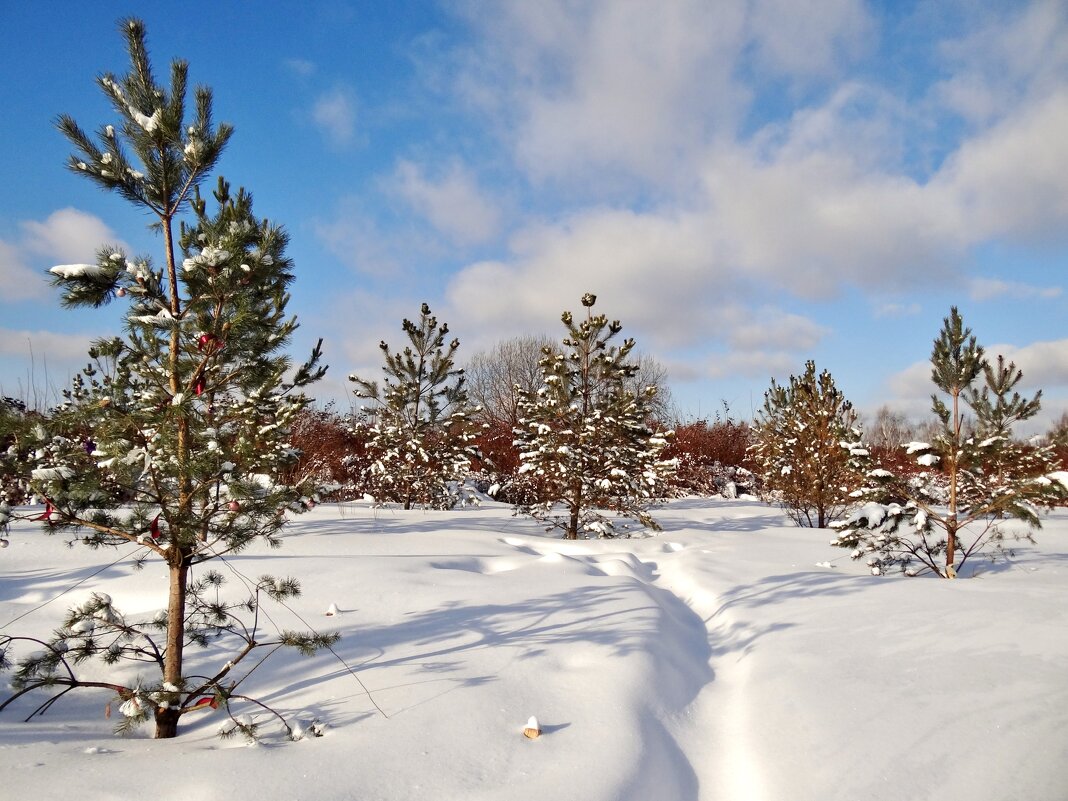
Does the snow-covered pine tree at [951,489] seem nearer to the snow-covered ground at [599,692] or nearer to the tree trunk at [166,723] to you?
the snow-covered ground at [599,692]

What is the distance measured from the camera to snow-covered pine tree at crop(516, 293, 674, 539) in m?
8.84

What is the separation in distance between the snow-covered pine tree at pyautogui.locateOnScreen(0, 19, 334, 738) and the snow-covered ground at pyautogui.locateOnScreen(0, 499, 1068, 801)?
490 millimetres

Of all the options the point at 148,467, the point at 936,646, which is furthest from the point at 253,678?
the point at 936,646

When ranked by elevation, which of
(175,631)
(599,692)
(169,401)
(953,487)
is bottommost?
(599,692)

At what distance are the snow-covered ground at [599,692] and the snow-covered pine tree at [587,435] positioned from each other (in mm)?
3161

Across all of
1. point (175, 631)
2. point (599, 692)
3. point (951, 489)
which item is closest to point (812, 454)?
point (951, 489)

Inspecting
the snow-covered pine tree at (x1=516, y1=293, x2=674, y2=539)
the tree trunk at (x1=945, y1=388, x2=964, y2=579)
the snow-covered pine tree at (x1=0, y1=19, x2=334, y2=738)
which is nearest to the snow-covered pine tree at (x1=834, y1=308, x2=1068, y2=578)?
the tree trunk at (x1=945, y1=388, x2=964, y2=579)

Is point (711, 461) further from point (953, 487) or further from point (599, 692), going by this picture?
point (599, 692)

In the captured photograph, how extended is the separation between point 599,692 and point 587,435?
5.87 m

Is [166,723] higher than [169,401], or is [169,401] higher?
[169,401]

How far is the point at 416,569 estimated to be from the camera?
17.2ft

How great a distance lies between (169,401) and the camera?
270cm

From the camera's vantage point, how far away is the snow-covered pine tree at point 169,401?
2576 mm

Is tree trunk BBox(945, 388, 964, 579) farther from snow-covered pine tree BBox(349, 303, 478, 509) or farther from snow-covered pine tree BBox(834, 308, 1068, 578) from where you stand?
snow-covered pine tree BBox(349, 303, 478, 509)
